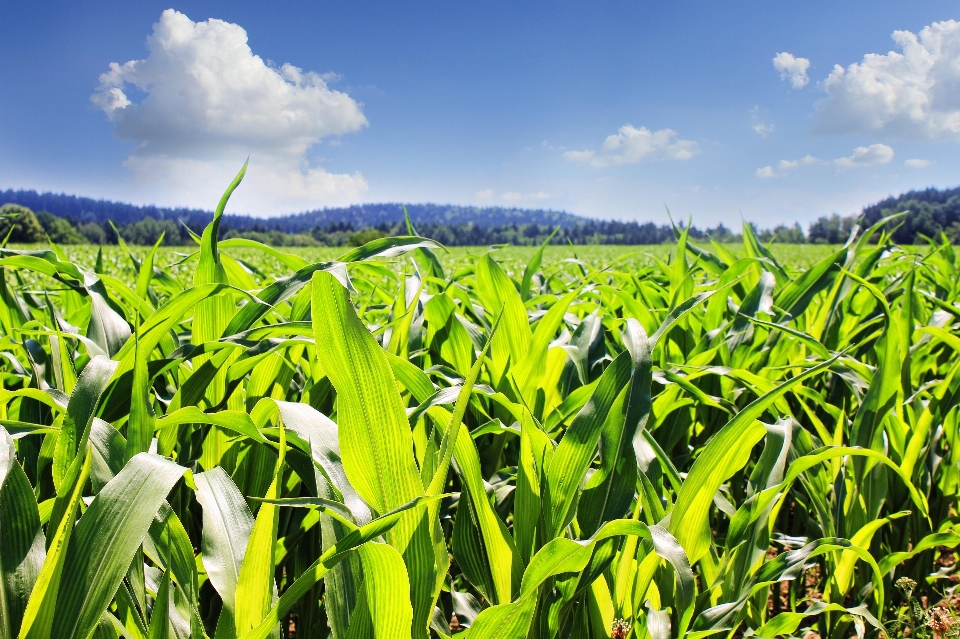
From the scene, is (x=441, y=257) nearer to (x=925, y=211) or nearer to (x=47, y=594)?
(x=47, y=594)

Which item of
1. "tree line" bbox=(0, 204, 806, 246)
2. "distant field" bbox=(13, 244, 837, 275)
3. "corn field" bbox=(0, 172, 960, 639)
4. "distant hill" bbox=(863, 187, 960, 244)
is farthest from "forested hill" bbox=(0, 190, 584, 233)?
"corn field" bbox=(0, 172, 960, 639)

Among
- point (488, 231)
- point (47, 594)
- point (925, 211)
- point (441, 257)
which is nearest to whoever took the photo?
point (47, 594)

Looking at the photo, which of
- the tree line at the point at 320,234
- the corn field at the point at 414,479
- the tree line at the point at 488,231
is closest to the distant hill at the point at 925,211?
the tree line at the point at 488,231

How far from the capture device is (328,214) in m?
162

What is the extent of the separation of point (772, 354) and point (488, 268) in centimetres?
67

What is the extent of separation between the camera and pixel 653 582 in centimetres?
70

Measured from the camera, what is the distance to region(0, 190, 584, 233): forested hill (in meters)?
105

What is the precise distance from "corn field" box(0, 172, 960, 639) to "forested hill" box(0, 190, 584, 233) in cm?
A: 7508

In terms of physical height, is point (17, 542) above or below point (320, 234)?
below

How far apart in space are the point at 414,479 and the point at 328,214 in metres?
169

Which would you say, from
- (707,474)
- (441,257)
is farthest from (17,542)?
(441,257)

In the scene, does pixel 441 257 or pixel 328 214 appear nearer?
pixel 441 257

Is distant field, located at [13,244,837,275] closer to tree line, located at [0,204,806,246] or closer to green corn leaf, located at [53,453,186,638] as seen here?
green corn leaf, located at [53,453,186,638]

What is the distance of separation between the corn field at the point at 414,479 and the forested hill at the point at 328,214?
75082mm
